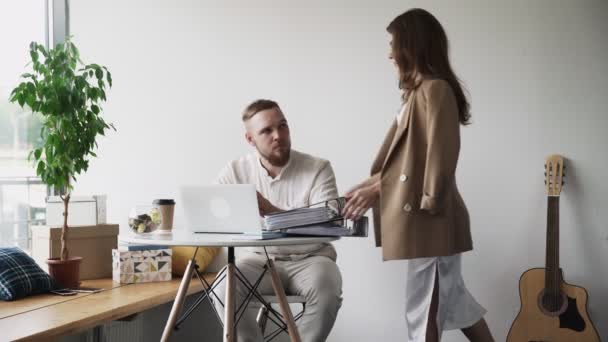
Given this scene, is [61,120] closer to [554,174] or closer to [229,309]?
[229,309]

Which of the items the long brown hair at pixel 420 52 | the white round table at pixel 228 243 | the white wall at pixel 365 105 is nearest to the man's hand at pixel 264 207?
the white round table at pixel 228 243

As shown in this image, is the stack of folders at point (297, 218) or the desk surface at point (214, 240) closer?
the desk surface at point (214, 240)

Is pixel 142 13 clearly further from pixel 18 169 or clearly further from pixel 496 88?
pixel 496 88

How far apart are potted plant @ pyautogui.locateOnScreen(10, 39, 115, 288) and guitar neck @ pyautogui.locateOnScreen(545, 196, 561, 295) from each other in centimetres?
201

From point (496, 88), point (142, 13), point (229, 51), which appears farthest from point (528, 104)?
point (142, 13)

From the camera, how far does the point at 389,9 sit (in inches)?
127

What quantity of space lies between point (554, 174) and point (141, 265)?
6.41 feet

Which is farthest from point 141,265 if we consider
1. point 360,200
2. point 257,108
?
point 360,200

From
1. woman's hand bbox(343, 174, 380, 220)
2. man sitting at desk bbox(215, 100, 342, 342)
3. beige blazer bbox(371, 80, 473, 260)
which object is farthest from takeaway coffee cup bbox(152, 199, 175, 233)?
beige blazer bbox(371, 80, 473, 260)

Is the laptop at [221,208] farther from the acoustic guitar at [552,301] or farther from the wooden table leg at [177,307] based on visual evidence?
the acoustic guitar at [552,301]

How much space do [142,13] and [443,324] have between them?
2416 millimetres

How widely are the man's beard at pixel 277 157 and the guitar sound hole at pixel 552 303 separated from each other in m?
1.23

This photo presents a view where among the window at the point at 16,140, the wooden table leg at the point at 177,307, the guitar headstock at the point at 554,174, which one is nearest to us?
the wooden table leg at the point at 177,307

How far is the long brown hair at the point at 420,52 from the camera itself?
227 cm
